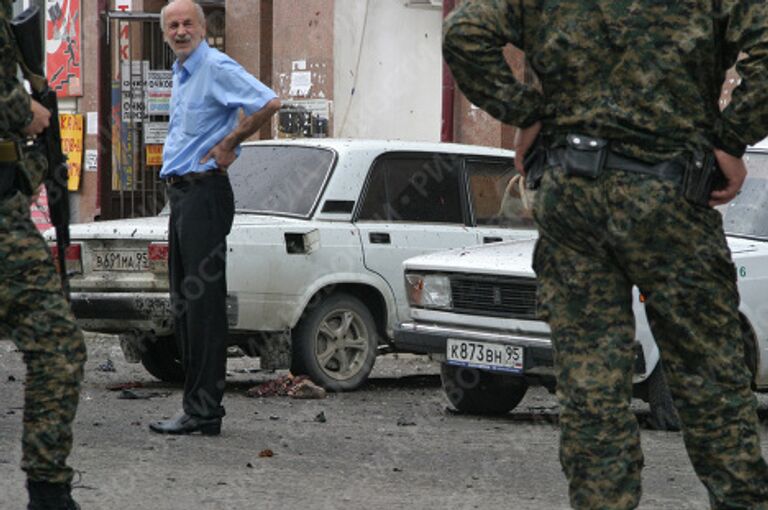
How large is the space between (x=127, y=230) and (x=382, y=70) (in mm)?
12149

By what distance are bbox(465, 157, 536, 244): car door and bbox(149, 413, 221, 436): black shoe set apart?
12.9 ft

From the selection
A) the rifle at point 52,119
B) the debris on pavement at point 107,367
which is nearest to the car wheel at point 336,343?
the debris on pavement at point 107,367

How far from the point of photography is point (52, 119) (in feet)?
21.0

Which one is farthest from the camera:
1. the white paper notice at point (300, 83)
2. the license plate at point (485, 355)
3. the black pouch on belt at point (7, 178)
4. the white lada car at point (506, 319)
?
the white paper notice at point (300, 83)

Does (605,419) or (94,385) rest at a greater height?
(605,419)

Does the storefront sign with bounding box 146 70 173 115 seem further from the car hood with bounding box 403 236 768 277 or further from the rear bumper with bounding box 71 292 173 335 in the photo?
the car hood with bounding box 403 236 768 277

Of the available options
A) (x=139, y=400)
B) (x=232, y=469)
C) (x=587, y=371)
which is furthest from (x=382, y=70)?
(x=587, y=371)

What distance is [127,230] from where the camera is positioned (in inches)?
462

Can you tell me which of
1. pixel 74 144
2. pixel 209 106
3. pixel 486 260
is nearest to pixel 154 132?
pixel 74 144

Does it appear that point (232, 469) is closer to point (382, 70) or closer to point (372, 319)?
point (372, 319)

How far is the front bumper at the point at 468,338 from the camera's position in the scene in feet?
32.9

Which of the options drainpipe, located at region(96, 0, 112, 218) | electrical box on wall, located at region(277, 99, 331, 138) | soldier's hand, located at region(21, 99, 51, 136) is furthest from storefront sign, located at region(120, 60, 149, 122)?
soldier's hand, located at region(21, 99, 51, 136)

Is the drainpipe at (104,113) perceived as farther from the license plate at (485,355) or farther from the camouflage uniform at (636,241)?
the camouflage uniform at (636,241)

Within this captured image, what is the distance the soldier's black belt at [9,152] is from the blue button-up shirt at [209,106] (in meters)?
3.03
